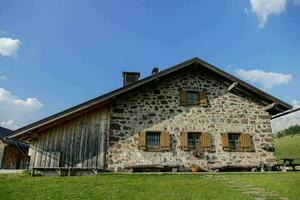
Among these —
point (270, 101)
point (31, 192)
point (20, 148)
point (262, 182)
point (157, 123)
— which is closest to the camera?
point (31, 192)

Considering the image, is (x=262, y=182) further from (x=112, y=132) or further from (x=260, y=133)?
(x=112, y=132)

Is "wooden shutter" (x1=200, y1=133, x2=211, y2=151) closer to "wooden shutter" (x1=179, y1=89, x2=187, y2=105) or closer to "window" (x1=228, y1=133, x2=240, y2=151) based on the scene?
"window" (x1=228, y1=133, x2=240, y2=151)

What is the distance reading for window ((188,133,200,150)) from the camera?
1411 cm

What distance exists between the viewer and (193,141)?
14273mm

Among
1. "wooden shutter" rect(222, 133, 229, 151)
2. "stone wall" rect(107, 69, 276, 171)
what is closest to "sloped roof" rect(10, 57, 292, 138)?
"stone wall" rect(107, 69, 276, 171)

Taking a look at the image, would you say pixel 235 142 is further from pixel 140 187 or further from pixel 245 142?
pixel 140 187

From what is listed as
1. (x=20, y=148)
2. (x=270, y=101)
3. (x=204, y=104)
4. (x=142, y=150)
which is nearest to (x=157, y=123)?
(x=142, y=150)

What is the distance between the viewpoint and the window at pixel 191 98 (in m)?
15.1

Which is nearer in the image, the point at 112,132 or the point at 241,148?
the point at 112,132

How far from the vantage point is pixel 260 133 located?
15125 millimetres

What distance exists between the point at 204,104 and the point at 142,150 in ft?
14.0

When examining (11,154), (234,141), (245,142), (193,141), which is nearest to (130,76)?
(193,141)

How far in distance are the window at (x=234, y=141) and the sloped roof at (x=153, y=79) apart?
9.37 feet

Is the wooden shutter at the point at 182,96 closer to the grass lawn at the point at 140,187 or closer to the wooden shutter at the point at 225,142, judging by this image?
the wooden shutter at the point at 225,142
